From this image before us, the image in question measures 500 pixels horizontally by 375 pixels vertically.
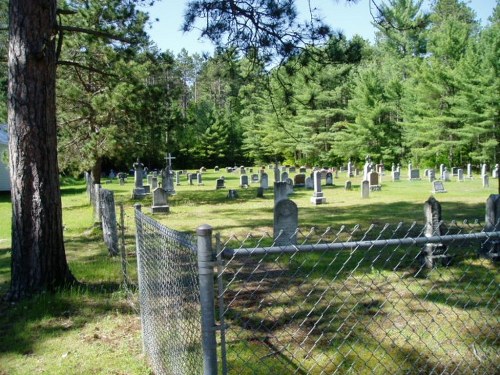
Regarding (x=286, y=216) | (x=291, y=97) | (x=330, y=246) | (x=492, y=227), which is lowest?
(x=492, y=227)

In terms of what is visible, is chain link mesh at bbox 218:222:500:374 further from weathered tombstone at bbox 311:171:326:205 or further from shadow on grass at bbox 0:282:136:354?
weathered tombstone at bbox 311:171:326:205

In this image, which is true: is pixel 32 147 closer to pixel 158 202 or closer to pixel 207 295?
pixel 207 295

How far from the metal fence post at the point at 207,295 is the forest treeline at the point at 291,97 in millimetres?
5767

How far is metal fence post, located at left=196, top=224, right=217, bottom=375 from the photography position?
222cm

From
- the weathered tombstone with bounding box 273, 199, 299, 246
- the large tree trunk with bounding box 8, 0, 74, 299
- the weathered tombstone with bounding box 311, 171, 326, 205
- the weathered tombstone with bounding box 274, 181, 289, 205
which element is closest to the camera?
the large tree trunk with bounding box 8, 0, 74, 299

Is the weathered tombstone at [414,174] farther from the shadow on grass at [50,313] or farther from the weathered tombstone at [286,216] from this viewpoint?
the shadow on grass at [50,313]

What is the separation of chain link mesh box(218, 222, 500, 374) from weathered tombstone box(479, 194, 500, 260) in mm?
549

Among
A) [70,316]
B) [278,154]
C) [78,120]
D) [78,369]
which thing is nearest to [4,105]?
[78,120]

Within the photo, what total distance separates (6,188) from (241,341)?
27.7 metres

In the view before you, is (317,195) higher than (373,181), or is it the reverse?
(373,181)

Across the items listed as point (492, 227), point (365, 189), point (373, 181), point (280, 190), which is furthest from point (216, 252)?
point (373, 181)

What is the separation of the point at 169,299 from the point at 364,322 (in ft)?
8.85

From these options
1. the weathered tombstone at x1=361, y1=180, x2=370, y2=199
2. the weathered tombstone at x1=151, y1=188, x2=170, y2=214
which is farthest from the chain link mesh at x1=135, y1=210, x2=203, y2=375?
the weathered tombstone at x1=361, y1=180, x2=370, y2=199

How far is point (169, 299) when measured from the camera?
361 centimetres
